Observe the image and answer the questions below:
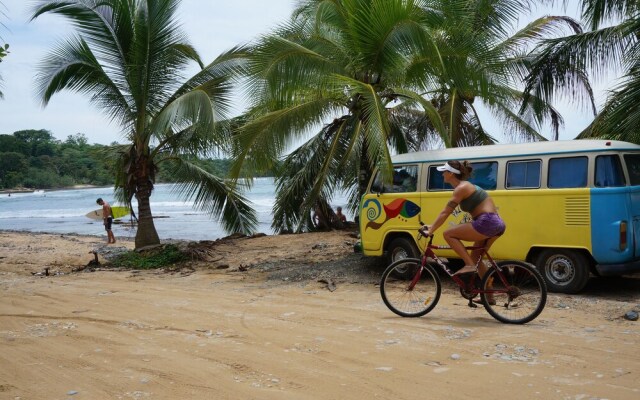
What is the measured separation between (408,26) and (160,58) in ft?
21.1

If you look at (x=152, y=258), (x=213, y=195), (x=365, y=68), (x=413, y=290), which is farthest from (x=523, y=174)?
(x=213, y=195)

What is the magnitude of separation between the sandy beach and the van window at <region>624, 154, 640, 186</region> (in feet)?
5.06

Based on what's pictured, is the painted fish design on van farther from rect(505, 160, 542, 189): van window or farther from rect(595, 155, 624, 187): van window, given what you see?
rect(595, 155, 624, 187): van window

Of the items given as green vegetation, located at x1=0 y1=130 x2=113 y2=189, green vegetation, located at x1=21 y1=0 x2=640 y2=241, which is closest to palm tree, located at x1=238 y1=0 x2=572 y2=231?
green vegetation, located at x1=21 y1=0 x2=640 y2=241

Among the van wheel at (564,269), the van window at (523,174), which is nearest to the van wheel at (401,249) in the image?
the van window at (523,174)

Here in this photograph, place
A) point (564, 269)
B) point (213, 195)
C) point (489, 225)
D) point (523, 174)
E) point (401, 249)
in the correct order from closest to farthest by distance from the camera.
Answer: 1. point (489, 225)
2. point (564, 269)
3. point (523, 174)
4. point (401, 249)
5. point (213, 195)

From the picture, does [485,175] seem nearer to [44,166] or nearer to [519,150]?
[519,150]

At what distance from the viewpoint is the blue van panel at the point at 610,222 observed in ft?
26.1

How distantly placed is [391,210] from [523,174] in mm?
2213

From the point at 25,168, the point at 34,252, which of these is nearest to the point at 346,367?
the point at 34,252

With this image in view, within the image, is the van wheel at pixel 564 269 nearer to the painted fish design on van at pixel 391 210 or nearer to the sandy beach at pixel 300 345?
the sandy beach at pixel 300 345

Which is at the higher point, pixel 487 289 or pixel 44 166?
pixel 44 166

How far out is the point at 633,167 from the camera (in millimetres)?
8305

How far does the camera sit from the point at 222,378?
15.9ft
